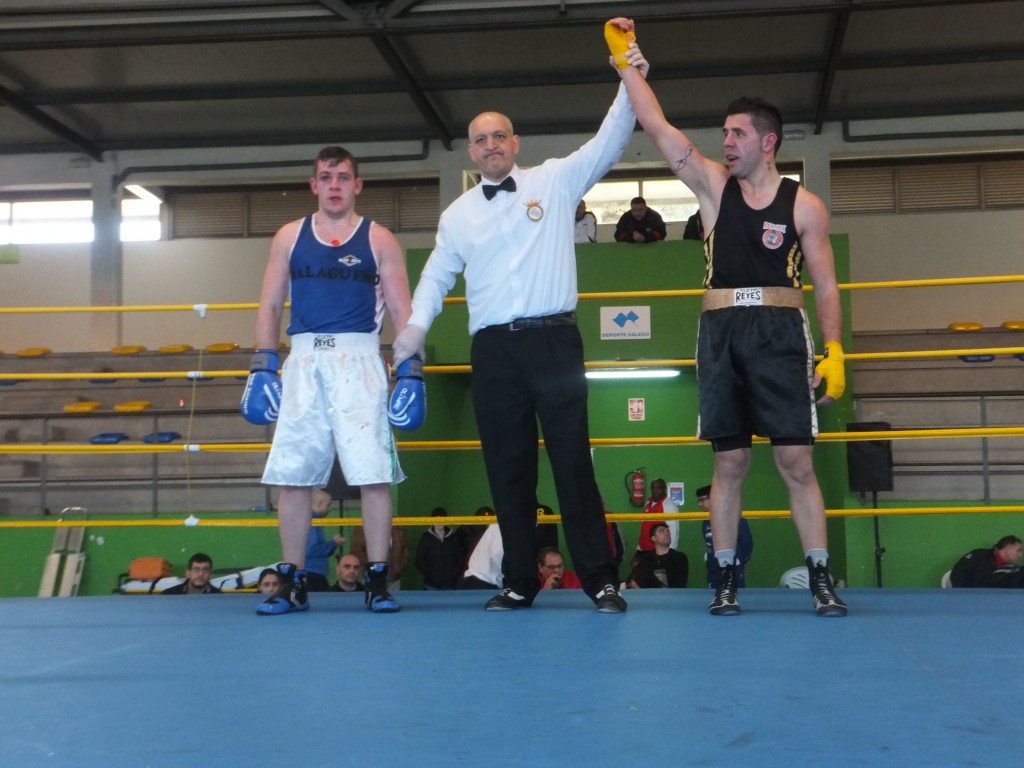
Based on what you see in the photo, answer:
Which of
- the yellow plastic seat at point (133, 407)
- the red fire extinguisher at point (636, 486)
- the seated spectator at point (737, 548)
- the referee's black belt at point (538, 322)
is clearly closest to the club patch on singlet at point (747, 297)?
the referee's black belt at point (538, 322)

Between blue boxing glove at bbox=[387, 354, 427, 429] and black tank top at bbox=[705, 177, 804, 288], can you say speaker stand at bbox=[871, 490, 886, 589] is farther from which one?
blue boxing glove at bbox=[387, 354, 427, 429]

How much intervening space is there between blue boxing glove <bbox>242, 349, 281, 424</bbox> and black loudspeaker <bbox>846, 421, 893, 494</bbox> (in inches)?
205

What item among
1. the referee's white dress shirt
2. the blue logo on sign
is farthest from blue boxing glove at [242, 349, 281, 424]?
the blue logo on sign

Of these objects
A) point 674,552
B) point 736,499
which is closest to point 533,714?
point 736,499

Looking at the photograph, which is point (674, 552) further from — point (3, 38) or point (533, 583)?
point (3, 38)

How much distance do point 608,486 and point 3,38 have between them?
6472 millimetres

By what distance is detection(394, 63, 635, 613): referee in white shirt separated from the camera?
9.99ft

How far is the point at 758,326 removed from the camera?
286cm

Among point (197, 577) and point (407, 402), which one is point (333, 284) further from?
point (197, 577)

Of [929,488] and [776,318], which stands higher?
[776,318]

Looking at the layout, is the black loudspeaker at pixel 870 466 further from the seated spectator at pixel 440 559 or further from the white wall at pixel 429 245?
the white wall at pixel 429 245

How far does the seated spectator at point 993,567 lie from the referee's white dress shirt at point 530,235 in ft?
17.5

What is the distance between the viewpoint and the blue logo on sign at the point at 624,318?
30.1ft

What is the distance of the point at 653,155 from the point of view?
36.4ft
